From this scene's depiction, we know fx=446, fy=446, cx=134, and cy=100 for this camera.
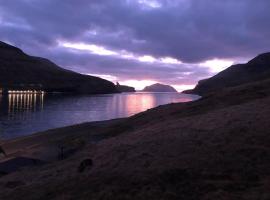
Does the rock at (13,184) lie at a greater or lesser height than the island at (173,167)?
lesser

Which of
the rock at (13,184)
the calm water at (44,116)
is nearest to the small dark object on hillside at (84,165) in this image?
the rock at (13,184)

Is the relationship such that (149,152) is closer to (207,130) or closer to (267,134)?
(207,130)

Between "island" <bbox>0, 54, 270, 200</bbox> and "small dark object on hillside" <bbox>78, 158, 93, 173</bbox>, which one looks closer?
"island" <bbox>0, 54, 270, 200</bbox>

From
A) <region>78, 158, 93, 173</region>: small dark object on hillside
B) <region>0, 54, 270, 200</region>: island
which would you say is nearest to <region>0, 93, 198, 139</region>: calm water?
<region>0, 54, 270, 200</region>: island

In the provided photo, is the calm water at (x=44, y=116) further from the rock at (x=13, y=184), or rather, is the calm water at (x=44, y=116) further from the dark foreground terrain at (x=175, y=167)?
the dark foreground terrain at (x=175, y=167)

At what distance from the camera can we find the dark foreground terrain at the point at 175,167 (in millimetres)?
12383

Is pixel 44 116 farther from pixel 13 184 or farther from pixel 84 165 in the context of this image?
pixel 84 165

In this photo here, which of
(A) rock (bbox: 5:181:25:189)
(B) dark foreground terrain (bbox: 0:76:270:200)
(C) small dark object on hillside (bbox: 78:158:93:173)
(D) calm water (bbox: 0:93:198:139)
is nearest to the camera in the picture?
(B) dark foreground terrain (bbox: 0:76:270:200)

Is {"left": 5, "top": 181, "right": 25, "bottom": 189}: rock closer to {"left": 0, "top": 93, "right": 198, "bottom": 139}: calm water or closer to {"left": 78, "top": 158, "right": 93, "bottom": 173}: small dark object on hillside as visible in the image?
{"left": 78, "top": 158, "right": 93, "bottom": 173}: small dark object on hillside

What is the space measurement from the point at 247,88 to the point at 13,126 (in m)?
45.4

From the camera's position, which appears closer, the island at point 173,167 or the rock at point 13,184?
the island at point 173,167

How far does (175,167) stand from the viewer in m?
14.2

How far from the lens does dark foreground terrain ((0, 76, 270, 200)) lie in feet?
40.6

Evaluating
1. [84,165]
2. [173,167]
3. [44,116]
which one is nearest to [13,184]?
[84,165]
